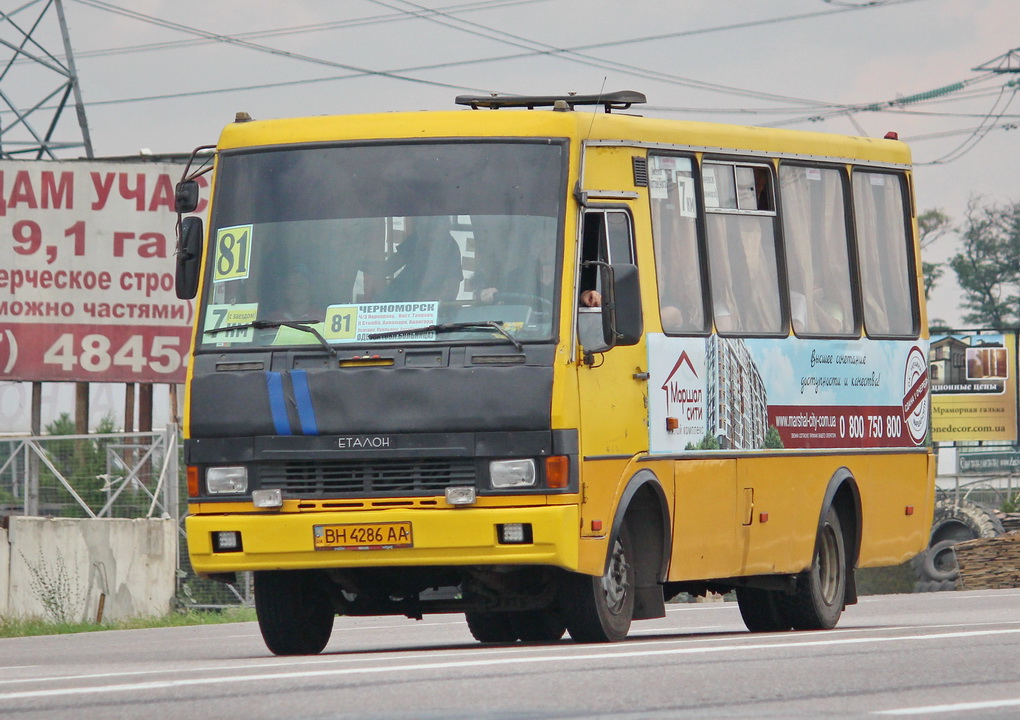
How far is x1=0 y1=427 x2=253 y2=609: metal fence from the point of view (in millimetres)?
27078

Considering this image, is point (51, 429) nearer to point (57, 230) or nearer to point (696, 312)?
point (57, 230)

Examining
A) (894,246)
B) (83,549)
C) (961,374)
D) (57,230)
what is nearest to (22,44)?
(57,230)

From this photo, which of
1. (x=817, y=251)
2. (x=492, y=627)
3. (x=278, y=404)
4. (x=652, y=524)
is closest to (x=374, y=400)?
(x=278, y=404)

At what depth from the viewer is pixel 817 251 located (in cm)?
1533

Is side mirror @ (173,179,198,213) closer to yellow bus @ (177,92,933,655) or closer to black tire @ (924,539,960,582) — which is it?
yellow bus @ (177,92,933,655)

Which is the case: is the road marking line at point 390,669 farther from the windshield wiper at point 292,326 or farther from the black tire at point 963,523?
the black tire at point 963,523

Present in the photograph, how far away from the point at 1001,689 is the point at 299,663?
12.1ft

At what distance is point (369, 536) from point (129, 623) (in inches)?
516

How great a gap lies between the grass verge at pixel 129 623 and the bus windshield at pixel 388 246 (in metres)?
10.4

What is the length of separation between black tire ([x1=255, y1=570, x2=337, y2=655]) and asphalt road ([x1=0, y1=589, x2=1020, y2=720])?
28 centimetres

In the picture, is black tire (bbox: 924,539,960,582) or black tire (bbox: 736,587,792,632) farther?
black tire (bbox: 924,539,960,582)

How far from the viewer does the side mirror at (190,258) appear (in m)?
12.8

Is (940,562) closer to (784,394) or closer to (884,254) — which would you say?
(884,254)

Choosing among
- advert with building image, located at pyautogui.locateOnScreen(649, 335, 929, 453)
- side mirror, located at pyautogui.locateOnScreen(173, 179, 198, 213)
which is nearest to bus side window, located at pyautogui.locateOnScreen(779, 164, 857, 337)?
advert with building image, located at pyautogui.locateOnScreen(649, 335, 929, 453)
